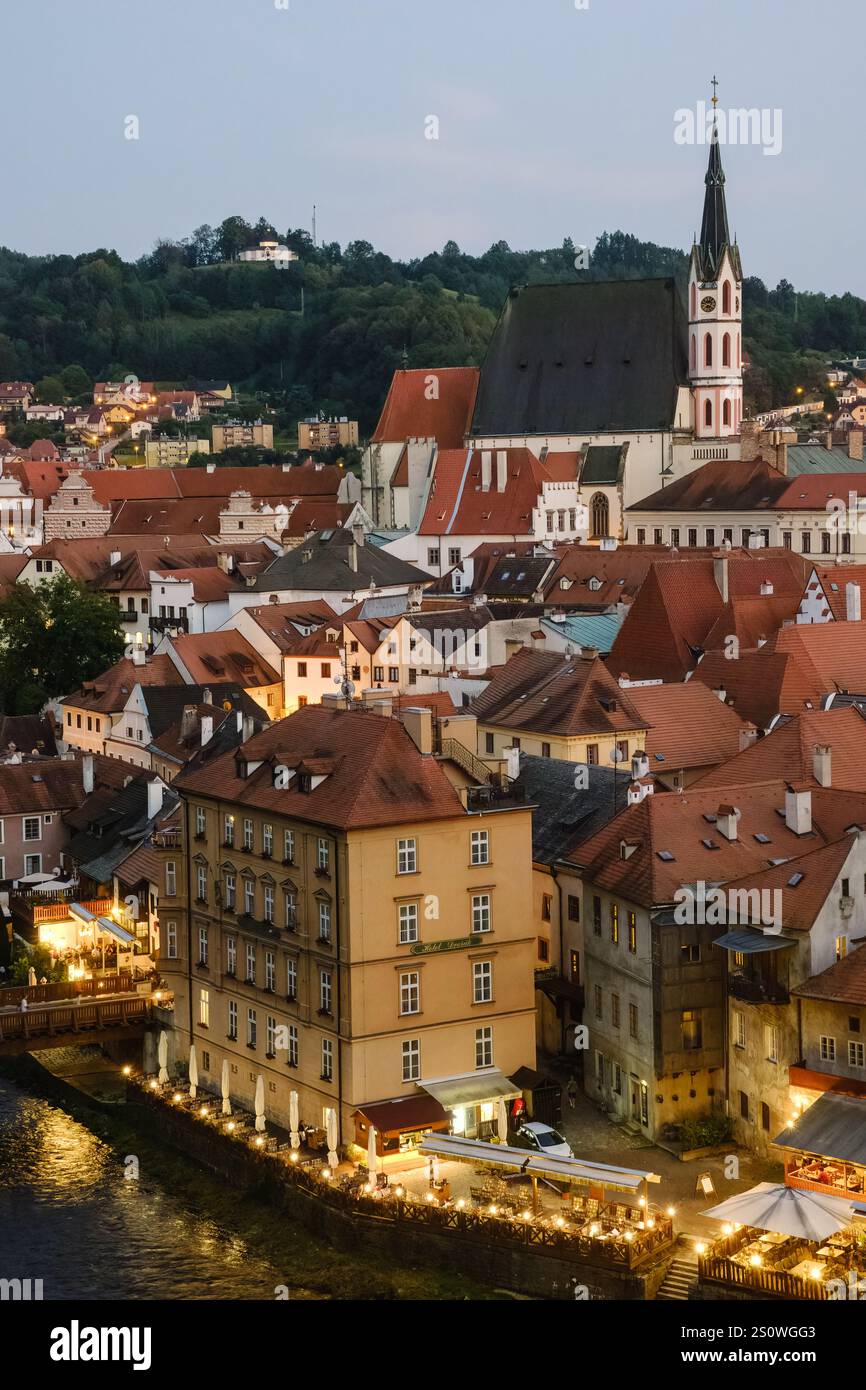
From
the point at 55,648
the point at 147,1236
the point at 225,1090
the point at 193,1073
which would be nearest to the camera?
the point at 147,1236

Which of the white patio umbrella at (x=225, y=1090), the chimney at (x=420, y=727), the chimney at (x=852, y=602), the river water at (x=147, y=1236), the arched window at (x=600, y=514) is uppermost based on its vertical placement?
the arched window at (x=600, y=514)

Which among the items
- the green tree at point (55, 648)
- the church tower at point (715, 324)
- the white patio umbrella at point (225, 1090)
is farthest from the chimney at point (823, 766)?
the church tower at point (715, 324)

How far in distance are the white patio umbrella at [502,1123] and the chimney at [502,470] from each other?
6818 cm

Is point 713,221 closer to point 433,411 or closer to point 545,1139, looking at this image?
point 433,411

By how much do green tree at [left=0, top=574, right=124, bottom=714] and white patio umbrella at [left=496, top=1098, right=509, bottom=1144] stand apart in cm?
4837

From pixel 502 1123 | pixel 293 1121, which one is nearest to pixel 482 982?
pixel 502 1123

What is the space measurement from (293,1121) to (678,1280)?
30.4 ft

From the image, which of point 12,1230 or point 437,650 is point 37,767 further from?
point 12,1230

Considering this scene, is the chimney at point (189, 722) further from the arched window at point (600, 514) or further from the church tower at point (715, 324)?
the church tower at point (715, 324)

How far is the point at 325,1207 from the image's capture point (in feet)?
124

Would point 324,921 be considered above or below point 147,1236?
Answer: above

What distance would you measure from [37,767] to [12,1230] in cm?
2448

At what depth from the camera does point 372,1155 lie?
3800 cm

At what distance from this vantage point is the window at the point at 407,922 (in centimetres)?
3916
